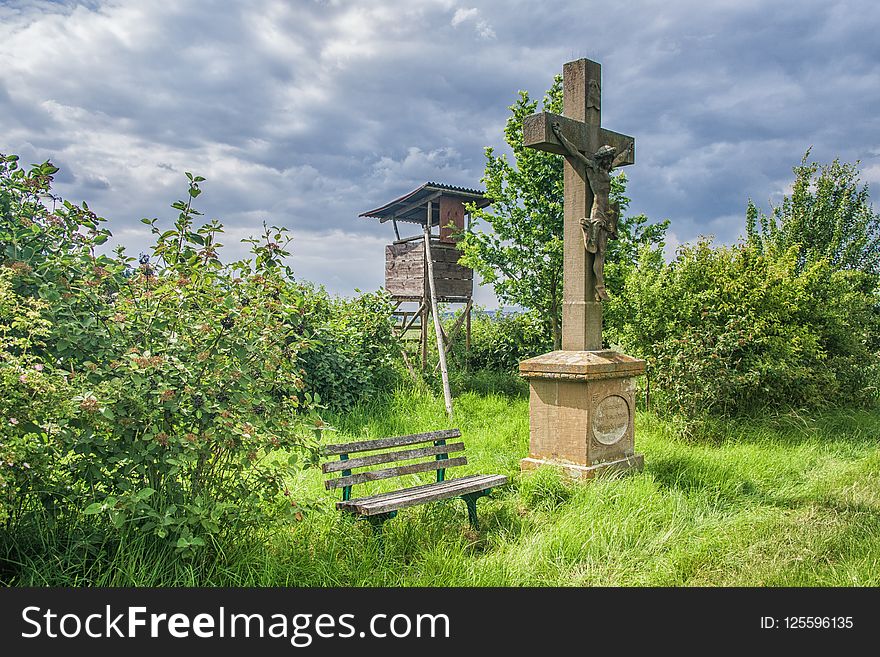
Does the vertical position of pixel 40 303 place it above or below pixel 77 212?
below

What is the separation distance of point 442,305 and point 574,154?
21.0 feet

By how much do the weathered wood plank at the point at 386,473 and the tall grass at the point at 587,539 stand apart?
200mm

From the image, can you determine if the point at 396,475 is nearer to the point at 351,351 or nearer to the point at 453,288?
the point at 351,351

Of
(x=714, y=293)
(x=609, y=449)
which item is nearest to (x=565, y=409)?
(x=609, y=449)

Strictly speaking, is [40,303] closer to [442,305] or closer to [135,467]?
[135,467]

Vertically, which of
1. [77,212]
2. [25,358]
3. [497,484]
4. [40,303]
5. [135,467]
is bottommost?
[497,484]

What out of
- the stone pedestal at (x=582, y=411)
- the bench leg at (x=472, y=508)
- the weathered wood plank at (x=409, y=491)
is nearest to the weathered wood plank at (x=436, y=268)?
the stone pedestal at (x=582, y=411)

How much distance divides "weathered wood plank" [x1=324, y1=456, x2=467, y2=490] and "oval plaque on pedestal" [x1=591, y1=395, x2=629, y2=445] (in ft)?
3.97

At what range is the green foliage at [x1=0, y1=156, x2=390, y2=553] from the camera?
11.1 ft

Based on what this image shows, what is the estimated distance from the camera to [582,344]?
6.06m

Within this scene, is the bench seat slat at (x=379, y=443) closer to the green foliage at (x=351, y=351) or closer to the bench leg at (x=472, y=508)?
the bench leg at (x=472, y=508)

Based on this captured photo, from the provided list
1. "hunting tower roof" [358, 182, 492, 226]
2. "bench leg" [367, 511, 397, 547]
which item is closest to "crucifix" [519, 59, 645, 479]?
"bench leg" [367, 511, 397, 547]

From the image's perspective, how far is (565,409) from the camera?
5.83 m

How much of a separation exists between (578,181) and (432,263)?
18.3 feet
